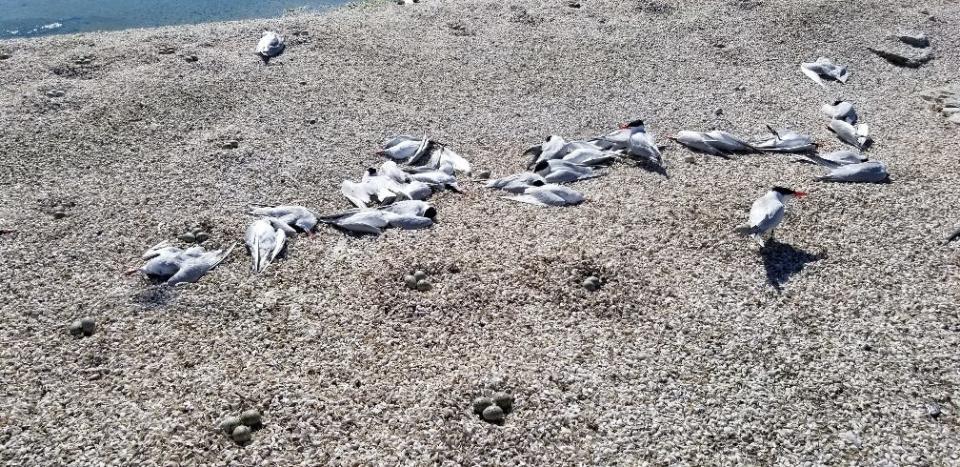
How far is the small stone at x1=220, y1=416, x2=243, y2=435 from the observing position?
13.4 ft

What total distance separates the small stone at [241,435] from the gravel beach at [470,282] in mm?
54

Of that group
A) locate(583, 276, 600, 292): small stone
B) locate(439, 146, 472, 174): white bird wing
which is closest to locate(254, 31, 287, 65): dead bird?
locate(439, 146, 472, 174): white bird wing

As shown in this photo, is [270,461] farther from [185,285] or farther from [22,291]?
[22,291]

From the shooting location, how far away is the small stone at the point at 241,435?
13.2ft

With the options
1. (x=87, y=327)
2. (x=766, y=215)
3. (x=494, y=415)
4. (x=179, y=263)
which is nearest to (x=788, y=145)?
(x=766, y=215)

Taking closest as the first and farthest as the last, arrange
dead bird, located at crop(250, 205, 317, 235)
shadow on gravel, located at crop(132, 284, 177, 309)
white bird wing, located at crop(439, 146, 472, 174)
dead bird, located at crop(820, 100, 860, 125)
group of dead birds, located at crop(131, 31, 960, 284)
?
1. shadow on gravel, located at crop(132, 284, 177, 309)
2. group of dead birds, located at crop(131, 31, 960, 284)
3. dead bird, located at crop(250, 205, 317, 235)
4. white bird wing, located at crop(439, 146, 472, 174)
5. dead bird, located at crop(820, 100, 860, 125)

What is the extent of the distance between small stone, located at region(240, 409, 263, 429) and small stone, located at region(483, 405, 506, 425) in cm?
123

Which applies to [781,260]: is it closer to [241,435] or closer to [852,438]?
[852,438]

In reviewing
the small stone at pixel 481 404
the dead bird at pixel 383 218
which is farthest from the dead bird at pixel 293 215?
the small stone at pixel 481 404

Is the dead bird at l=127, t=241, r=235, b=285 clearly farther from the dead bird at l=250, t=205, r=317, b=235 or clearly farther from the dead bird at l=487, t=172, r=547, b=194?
the dead bird at l=487, t=172, r=547, b=194

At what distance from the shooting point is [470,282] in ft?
17.3

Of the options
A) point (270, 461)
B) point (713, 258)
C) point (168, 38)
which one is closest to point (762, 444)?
point (713, 258)

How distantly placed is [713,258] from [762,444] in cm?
184

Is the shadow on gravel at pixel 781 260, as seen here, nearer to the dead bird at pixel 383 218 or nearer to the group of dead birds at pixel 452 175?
the group of dead birds at pixel 452 175
